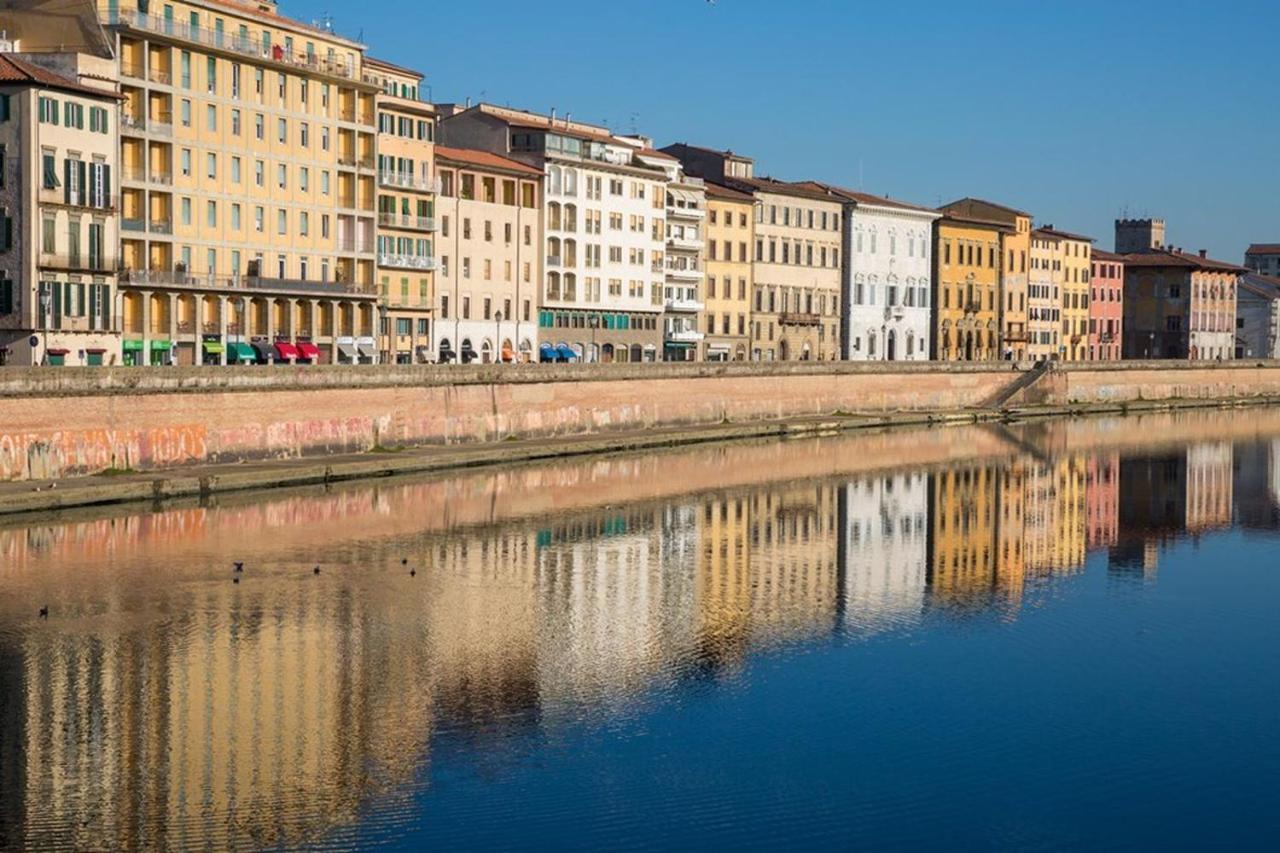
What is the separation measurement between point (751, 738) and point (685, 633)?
732 cm

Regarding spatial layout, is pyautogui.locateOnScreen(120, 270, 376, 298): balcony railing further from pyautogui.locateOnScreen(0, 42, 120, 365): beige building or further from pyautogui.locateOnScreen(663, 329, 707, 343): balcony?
pyautogui.locateOnScreen(663, 329, 707, 343): balcony

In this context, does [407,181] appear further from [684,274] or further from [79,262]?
[684,274]

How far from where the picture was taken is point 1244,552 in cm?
4538

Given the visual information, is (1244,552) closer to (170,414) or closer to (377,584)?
(377,584)

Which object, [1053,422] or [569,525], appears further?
[1053,422]

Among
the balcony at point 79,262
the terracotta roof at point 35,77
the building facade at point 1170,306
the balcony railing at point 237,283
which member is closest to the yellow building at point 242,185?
the balcony railing at point 237,283

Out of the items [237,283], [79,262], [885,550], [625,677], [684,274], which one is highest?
[684,274]

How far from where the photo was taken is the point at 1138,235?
15438 cm

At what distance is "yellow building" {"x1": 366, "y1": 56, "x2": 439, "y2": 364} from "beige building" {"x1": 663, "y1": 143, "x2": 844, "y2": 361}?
27.0 m

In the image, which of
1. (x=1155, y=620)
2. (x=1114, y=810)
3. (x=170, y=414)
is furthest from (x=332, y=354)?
(x=1114, y=810)

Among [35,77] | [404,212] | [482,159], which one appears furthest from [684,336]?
[35,77]

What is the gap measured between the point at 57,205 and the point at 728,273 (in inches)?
1934

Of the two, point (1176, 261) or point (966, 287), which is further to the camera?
point (1176, 261)

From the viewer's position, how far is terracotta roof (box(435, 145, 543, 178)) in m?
79.6
